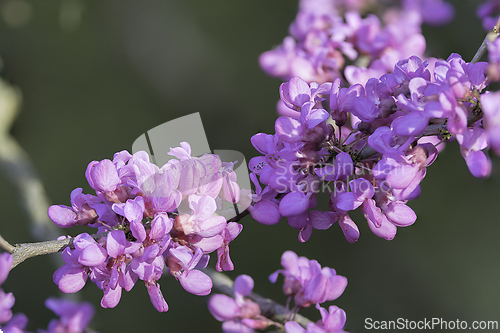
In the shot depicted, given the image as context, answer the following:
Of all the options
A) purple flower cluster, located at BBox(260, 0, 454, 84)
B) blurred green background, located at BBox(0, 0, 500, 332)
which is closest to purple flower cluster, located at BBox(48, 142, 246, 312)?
blurred green background, located at BBox(0, 0, 500, 332)

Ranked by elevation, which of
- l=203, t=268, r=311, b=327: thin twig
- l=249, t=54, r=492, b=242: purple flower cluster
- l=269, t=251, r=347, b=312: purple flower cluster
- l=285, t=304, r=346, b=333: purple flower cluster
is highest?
l=249, t=54, r=492, b=242: purple flower cluster

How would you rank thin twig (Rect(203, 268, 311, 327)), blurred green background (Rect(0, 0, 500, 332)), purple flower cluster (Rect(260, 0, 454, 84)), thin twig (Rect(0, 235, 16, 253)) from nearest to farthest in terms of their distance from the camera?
thin twig (Rect(0, 235, 16, 253)) < thin twig (Rect(203, 268, 311, 327)) < purple flower cluster (Rect(260, 0, 454, 84)) < blurred green background (Rect(0, 0, 500, 332))

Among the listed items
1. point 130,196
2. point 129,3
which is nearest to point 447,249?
point 130,196

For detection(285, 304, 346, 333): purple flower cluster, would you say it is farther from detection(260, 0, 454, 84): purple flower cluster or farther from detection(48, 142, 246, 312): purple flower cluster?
detection(260, 0, 454, 84): purple flower cluster

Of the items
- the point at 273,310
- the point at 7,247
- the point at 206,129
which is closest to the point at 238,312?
the point at 273,310

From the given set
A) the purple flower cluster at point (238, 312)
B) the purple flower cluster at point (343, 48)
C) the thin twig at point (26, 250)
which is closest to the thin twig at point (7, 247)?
the thin twig at point (26, 250)

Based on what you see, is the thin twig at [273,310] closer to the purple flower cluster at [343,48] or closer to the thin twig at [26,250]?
the thin twig at [26,250]
